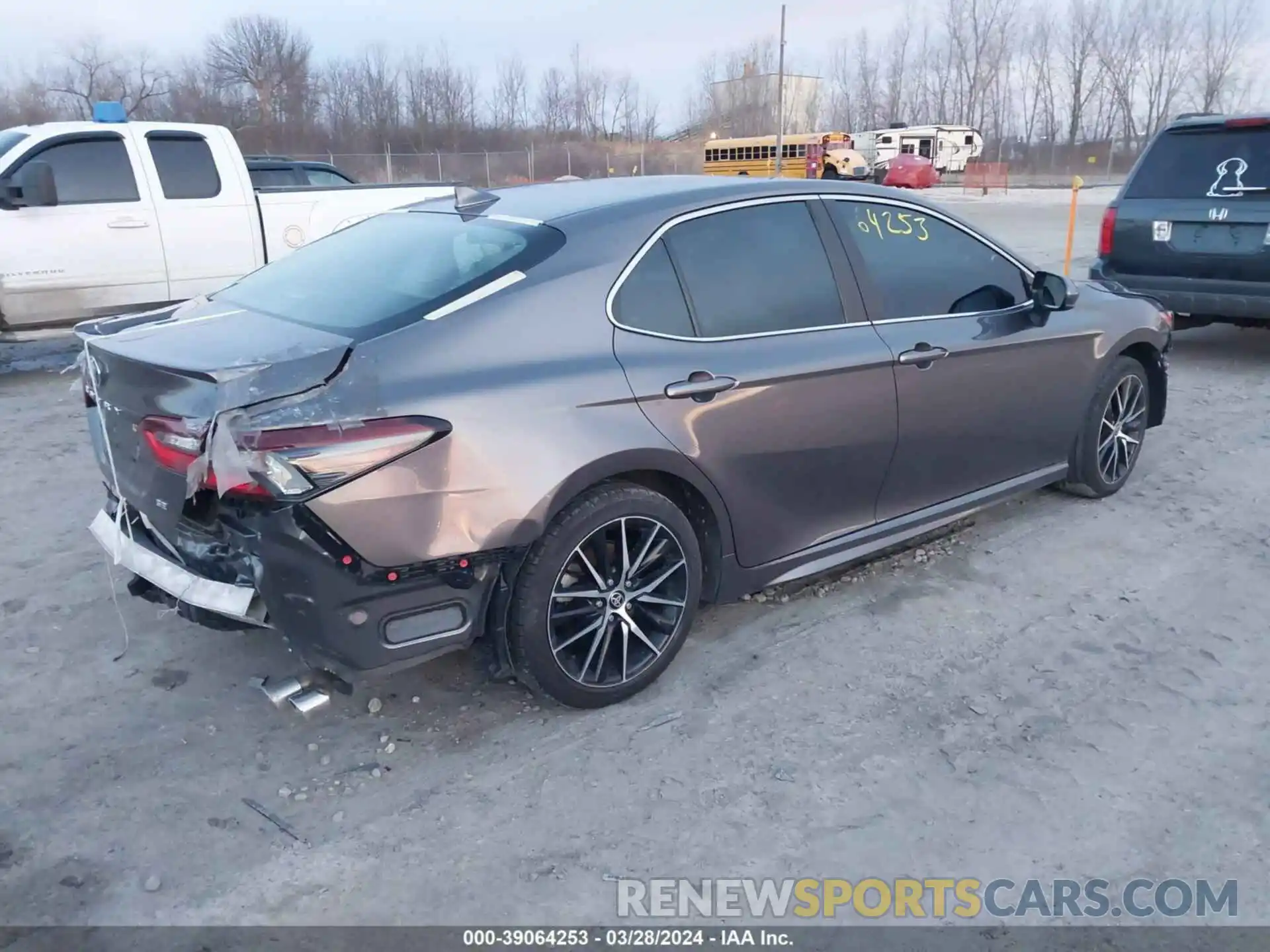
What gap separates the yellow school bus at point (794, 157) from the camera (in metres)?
39.6

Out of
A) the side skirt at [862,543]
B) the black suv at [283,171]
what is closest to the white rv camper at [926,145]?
the black suv at [283,171]

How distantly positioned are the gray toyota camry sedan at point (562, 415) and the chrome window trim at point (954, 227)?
2 centimetres

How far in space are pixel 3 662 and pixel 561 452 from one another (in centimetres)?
238

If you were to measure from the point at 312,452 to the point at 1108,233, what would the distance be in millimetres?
7344

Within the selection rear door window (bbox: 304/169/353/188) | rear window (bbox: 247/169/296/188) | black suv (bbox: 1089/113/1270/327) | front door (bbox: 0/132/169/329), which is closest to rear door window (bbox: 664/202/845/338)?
black suv (bbox: 1089/113/1270/327)

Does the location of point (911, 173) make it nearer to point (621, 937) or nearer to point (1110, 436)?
point (1110, 436)

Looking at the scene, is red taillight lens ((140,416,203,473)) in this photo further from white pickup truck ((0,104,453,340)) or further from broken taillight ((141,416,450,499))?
white pickup truck ((0,104,453,340))

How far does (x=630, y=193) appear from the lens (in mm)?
3691

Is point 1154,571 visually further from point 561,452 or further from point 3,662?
point 3,662

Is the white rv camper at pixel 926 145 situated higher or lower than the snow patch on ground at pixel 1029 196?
higher

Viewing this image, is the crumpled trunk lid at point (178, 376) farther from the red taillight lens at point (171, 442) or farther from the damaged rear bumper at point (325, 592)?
the damaged rear bumper at point (325, 592)

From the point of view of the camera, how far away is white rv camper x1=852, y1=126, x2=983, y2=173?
4450 cm

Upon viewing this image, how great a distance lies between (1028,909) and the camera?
2.57 m

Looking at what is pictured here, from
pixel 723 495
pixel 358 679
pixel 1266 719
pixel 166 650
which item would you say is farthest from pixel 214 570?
pixel 1266 719
